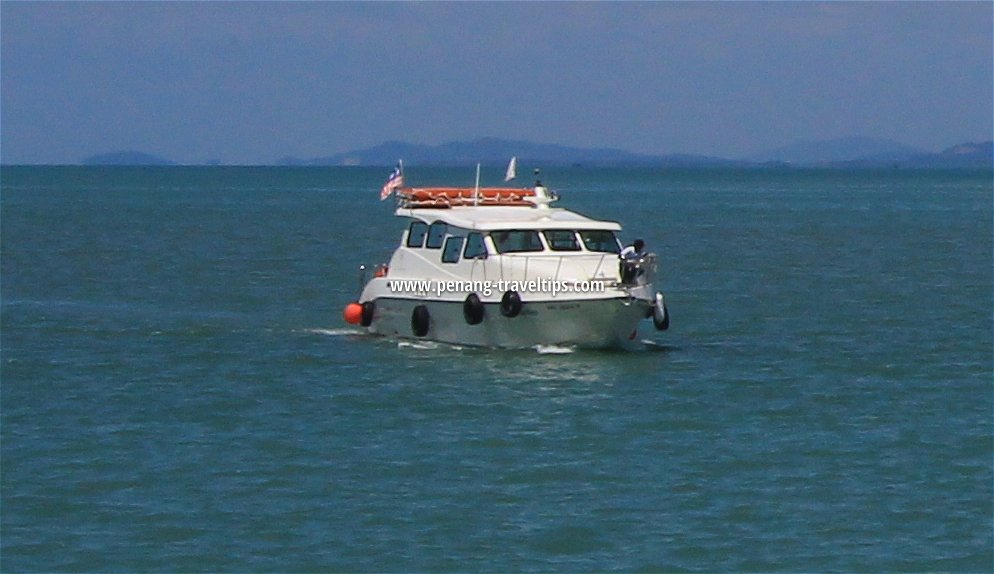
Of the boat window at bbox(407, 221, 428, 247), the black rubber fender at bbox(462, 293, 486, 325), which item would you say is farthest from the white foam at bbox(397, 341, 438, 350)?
the boat window at bbox(407, 221, 428, 247)

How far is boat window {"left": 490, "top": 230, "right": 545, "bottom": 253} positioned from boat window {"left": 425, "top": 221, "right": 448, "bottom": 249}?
1.85 m

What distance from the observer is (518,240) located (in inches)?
1422

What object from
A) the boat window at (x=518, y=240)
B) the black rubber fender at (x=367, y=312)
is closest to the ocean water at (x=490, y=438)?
the black rubber fender at (x=367, y=312)

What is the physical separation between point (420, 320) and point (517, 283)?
3.04 metres

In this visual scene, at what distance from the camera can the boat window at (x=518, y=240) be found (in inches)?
1419

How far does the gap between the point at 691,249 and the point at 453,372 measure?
41965mm

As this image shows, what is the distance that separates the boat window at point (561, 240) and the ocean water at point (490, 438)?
2.15 metres

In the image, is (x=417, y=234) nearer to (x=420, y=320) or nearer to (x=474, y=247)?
(x=420, y=320)

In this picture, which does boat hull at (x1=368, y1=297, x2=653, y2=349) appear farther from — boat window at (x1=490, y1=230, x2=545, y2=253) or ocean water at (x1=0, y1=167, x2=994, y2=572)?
boat window at (x1=490, y1=230, x2=545, y2=253)

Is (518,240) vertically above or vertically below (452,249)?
above

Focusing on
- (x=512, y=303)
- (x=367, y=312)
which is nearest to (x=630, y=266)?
(x=512, y=303)

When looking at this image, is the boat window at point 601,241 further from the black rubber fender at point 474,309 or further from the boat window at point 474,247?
the black rubber fender at point 474,309

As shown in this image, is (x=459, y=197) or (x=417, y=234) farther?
(x=459, y=197)

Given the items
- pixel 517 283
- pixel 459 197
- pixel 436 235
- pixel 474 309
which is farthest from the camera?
pixel 459 197
